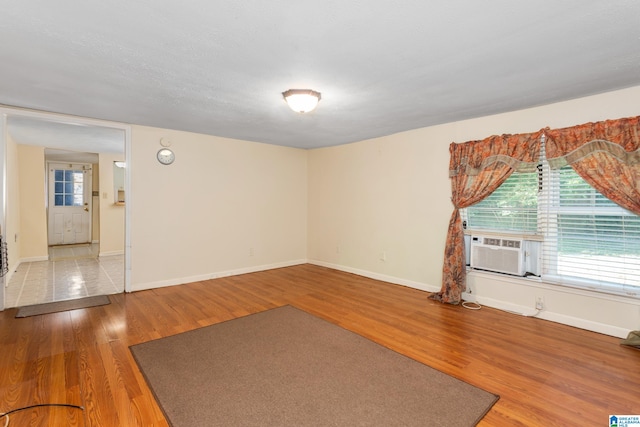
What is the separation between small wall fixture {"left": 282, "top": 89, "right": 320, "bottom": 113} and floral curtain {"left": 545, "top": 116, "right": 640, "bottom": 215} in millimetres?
2477

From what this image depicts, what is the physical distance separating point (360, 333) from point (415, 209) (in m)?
2.13

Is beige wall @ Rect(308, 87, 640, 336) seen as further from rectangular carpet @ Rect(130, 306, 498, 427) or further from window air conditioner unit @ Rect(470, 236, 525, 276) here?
rectangular carpet @ Rect(130, 306, 498, 427)

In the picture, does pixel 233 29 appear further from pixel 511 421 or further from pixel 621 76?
pixel 621 76

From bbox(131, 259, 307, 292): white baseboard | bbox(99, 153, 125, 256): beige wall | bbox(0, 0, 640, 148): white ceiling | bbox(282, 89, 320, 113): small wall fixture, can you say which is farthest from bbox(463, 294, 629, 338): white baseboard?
bbox(99, 153, 125, 256): beige wall

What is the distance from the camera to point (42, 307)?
11.7 ft

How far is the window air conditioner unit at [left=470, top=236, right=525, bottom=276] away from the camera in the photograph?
11.1 ft

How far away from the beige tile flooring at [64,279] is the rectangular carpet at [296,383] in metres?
2.31

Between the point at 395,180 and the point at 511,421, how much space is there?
10.9 ft

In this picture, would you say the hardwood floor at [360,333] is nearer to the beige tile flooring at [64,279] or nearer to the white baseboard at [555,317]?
the white baseboard at [555,317]

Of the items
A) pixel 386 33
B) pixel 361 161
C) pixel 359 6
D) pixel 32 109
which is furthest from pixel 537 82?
pixel 32 109

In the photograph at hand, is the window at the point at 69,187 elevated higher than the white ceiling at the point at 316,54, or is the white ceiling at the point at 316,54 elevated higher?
the white ceiling at the point at 316,54

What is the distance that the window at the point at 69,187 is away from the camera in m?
7.75

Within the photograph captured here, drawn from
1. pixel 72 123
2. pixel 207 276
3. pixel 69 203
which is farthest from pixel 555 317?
pixel 69 203

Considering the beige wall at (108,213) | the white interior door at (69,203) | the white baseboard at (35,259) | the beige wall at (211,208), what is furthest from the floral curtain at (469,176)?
the white interior door at (69,203)
